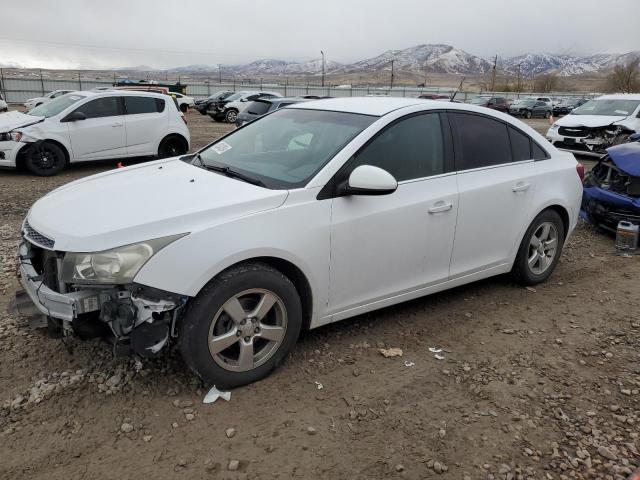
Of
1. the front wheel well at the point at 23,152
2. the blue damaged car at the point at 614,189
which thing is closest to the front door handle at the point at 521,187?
the blue damaged car at the point at 614,189

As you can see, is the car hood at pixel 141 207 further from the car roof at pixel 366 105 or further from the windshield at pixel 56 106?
the windshield at pixel 56 106

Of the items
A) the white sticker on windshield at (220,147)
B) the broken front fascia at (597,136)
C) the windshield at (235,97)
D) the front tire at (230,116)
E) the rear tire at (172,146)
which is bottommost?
the front tire at (230,116)

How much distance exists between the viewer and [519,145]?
178 inches

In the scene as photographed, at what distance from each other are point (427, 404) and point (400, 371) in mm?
376

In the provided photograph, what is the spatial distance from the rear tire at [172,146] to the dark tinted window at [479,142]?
8637mm

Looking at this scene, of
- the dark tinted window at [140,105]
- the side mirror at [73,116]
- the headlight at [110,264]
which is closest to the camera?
the headlight at [110,264]

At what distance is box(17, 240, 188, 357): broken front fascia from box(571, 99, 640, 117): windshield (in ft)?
48.7

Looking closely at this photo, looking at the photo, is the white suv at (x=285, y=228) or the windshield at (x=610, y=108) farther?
the windshield at (x=610, y=108)

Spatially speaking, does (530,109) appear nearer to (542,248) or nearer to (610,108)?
(610,108)

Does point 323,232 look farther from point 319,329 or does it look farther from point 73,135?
point 73,135

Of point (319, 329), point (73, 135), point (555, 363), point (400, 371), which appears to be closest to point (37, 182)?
point (73, 135)

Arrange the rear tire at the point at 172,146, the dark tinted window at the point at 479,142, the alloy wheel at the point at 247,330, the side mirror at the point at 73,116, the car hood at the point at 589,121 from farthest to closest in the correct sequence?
the car hood at the point at 589,121 → the rear tire at the point at 172,146 → the side mirror at the point at 73,116 → the dark tinted window at the point at 479,142 → the alloy wheel at the point at 247,330

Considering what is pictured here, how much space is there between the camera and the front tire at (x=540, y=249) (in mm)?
4617

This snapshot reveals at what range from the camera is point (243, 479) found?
2.46m
